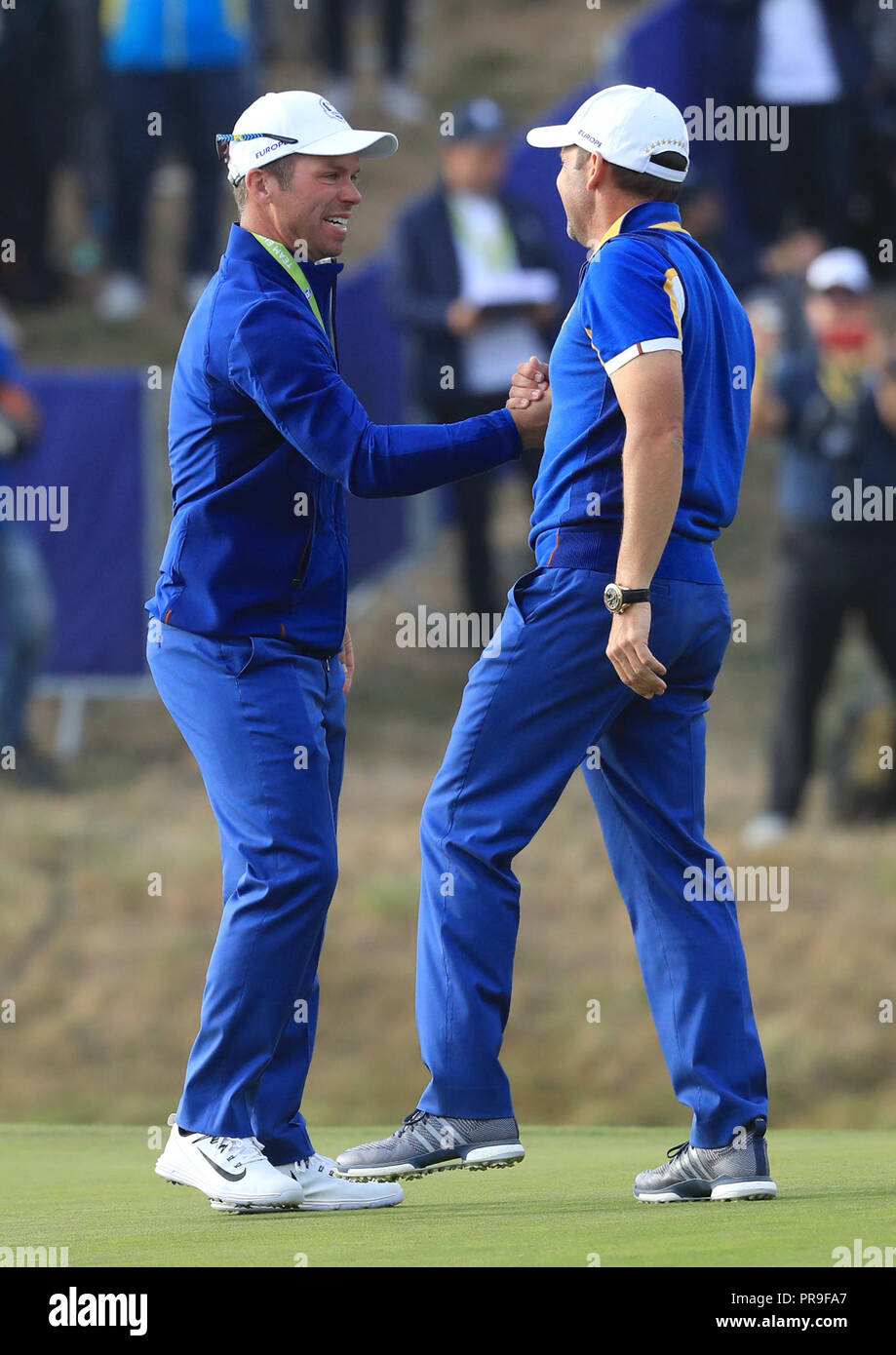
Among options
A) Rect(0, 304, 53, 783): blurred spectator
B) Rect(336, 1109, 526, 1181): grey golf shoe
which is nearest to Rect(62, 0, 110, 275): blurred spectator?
Rect(0, 304, 53, 783): blurred spectator

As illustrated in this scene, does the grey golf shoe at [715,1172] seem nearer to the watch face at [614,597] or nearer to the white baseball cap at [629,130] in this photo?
the watch face at [614,597]

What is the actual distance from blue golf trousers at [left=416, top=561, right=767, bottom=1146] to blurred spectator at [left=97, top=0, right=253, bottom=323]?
8.23 meters

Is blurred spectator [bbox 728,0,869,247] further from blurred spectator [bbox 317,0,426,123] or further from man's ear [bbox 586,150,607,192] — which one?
man's ear [bbox 586,150,607,192]

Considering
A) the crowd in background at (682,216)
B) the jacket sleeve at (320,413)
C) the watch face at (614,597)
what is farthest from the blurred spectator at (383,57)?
the watch face at (614,597)

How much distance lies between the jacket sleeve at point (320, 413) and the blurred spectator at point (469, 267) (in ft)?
20.3

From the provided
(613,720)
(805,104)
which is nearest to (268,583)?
(613,720)

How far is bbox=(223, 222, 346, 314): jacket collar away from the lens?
4934mm

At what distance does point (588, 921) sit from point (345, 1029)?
128 centimetres

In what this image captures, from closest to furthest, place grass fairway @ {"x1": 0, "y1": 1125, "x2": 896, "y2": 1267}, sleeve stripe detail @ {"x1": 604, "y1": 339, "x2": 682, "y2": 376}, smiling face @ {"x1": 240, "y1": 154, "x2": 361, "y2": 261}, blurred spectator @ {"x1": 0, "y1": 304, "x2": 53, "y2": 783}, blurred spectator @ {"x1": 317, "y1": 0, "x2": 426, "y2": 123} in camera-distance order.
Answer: grass fairway @ {"x1": 0, "y1": 1125, "x2": 896, "y2": 1267} < sleeve stripe detail @ {"x1": 604, "y1": 339, "x2": 682, "y2": 376} < smiling face @ {"x1": 240, "y1": 154, "x2": 361, "y2": 261} < blurred spectator @ {"x1": 0, "y1": 304, "x2": 53, "y2": 783} < blurred spectator @ {"x1": 317, "y1": 0, "x2": 426, "y2": 123}

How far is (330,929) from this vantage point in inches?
438

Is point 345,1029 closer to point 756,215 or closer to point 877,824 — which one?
point 877,824

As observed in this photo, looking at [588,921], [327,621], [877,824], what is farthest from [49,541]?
[327,621]

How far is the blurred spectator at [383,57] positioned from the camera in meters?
16.0

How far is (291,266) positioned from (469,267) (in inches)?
249
